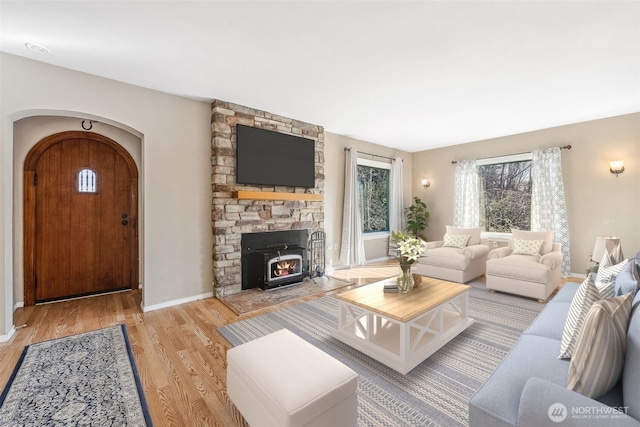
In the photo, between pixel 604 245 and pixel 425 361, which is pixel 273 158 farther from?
pixel 604 245

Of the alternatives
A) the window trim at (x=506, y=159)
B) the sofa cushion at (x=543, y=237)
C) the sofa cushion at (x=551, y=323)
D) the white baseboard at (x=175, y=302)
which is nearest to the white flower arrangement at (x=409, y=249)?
the sofa cushion at (x=551, y=323)

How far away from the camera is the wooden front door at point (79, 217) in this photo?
10.8 ft

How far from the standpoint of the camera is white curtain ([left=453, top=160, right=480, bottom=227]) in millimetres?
5797

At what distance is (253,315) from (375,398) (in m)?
1.73

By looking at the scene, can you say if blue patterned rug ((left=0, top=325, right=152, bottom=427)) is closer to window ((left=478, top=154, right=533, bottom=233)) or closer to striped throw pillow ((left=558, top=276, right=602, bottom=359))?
striped throw pillow ((left=558, top=276, right=602, bottom=359))

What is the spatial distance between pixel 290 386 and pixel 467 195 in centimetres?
580

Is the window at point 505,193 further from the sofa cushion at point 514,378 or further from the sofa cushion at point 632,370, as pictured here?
the sofa cushion at point 632,370

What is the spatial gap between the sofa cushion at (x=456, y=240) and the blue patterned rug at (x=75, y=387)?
4.70 m

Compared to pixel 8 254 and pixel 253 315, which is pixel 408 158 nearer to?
pixel 253 315

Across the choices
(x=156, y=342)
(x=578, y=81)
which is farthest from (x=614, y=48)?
(x=156, y=342)

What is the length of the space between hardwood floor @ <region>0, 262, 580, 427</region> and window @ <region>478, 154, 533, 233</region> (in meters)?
4.49

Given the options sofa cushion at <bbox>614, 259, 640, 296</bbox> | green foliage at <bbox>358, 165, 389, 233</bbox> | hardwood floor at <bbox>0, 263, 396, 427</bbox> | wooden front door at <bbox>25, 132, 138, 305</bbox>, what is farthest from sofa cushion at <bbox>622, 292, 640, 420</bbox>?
wooden front door at <bbox>25, 132, 138, 305</bbox>

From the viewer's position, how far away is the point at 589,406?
957 millimetres

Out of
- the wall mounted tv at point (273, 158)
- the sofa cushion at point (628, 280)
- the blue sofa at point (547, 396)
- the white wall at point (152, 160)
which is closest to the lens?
the blue sofa at point (547, 396)
